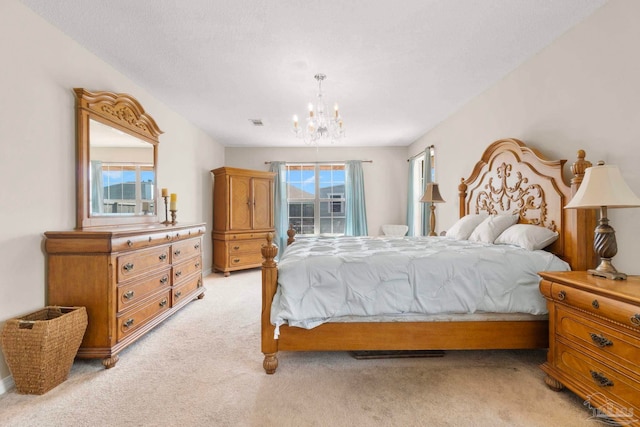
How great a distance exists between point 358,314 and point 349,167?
4.43m

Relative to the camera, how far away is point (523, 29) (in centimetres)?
224

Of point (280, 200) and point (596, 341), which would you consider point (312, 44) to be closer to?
point (596, 341)

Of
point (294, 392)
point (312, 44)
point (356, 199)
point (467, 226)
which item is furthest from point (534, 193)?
point (356, 199)

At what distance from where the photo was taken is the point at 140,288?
240 cm

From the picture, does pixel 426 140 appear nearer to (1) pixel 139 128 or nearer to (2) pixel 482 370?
(2) pixel 482 370

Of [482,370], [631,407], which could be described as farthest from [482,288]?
[631,407]

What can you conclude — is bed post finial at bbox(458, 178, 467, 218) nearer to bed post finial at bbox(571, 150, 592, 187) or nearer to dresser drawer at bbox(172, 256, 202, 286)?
bed post finial at bbox(571, 150, 592, 187)

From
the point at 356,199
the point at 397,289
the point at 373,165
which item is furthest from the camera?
the point at 373,165

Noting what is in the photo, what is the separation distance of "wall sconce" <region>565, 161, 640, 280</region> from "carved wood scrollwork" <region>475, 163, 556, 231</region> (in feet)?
2.34

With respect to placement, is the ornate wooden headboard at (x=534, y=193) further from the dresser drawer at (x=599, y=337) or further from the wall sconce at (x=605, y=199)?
the dresser drawer at (x=599, y=337)

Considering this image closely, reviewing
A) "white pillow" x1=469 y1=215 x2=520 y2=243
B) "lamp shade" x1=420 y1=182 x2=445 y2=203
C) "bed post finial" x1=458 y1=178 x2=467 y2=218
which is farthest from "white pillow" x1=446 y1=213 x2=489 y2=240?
"lamp shade" x1=420 y1=182 x2=445 y2=203

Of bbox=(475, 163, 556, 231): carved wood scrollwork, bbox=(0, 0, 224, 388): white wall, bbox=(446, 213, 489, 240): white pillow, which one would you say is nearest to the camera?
bbox=(0, 0, 224, 388): white wall

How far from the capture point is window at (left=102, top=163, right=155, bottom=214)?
8.75ft

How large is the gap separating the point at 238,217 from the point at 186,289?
2.03 metres
